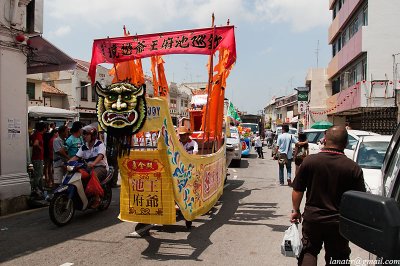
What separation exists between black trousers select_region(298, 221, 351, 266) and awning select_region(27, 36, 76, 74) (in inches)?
303

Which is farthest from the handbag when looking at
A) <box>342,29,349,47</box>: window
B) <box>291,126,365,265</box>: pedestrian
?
<box>342,29,349,47</box>: window

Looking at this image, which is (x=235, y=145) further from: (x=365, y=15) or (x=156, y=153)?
(x=365, y=15)

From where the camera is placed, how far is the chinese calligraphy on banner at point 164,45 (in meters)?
7.51

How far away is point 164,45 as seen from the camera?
25.8 ft

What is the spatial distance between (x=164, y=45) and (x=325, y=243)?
18.3ft

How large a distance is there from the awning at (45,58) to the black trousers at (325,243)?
7.69 m

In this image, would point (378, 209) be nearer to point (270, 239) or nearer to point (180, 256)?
point (180, 256)

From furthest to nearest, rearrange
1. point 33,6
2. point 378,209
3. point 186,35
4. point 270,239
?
point 33,6
point 186,35
point 270,239
point 378,209

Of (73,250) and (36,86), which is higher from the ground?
(36,86)

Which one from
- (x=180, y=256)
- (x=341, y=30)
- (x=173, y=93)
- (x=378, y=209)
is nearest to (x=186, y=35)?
(x=180, y=256)

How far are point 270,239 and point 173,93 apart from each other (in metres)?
50.4

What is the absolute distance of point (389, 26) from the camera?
2045 cm

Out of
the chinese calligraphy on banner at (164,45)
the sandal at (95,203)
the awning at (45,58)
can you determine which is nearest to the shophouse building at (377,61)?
the chinese calligraphy on banner at (164,45)

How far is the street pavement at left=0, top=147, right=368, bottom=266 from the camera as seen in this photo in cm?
511
